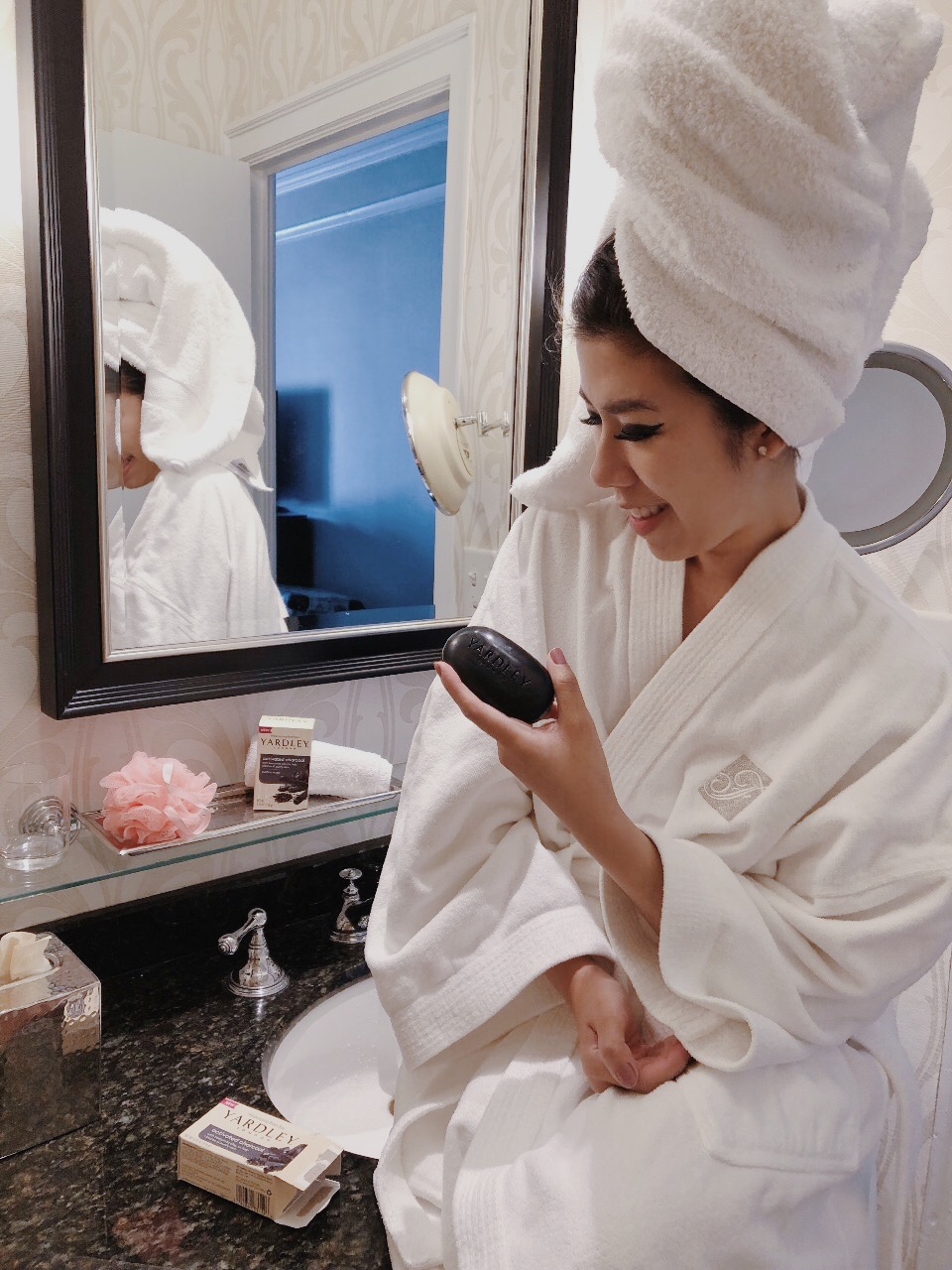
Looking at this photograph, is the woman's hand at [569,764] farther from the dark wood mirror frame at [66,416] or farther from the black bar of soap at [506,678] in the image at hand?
the dark wood mirror frame at [66,416]

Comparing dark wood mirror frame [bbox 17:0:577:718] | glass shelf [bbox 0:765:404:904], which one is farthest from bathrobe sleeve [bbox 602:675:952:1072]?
dark wood mirror frame [bbox 17:0:577:718]

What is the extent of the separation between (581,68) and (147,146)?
0.74 meters

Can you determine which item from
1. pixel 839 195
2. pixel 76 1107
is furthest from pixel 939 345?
pixel 76 1107

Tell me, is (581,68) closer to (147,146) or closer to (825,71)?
(147,146)

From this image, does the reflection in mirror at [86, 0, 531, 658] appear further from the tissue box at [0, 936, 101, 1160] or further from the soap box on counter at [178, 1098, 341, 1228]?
the soap box on counter at [178, 1098, 341, 1228]

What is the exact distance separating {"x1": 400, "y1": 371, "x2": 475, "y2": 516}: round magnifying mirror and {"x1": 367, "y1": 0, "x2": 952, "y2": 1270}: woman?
373 mm

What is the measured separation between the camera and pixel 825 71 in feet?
2.38

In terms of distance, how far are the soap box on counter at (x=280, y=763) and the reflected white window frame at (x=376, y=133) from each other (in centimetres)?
22

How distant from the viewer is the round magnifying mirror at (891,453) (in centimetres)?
121

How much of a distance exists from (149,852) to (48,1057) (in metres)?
0.22

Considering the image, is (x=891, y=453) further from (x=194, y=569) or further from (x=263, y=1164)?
(x=263, y=1164)

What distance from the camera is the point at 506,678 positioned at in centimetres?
83

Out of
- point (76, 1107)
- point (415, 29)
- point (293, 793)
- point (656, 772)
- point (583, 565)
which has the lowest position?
point (76, 1107)

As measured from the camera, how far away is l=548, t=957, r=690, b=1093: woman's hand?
833mm
